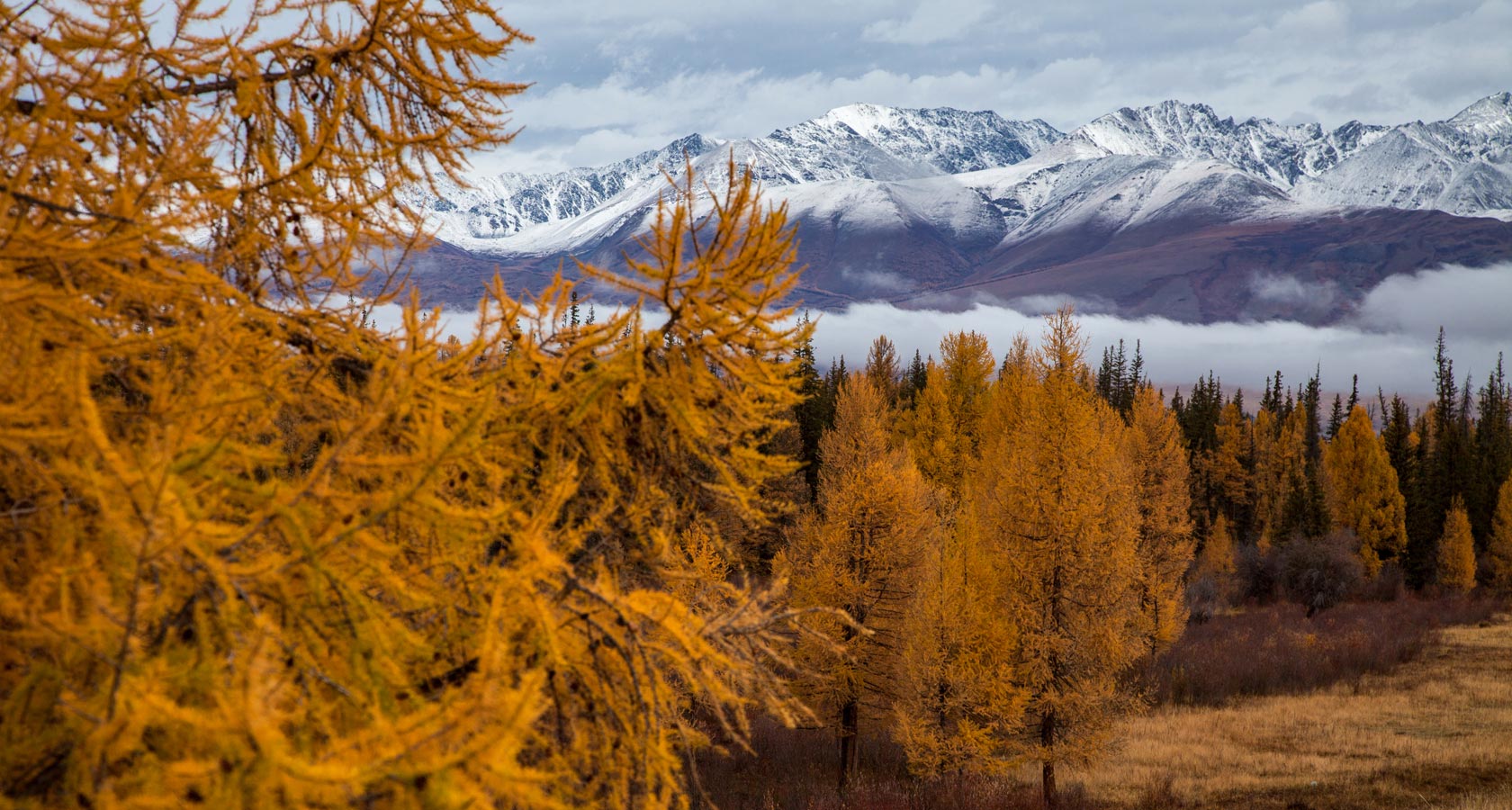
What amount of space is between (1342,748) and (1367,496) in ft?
99.2

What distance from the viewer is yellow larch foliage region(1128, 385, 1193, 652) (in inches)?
1019

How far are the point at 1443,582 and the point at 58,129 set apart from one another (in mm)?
52696

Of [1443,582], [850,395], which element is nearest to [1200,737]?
[850,395]

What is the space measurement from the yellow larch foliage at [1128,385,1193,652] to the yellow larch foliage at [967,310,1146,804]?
37.5 ft

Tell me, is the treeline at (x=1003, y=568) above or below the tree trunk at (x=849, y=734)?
above

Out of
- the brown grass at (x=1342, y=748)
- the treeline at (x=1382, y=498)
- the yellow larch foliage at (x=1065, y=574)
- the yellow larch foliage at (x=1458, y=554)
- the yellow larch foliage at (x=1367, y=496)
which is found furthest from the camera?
the yellow larch foliage at (x=1367, y=496)

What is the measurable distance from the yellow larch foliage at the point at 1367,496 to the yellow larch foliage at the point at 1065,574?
3588 cm

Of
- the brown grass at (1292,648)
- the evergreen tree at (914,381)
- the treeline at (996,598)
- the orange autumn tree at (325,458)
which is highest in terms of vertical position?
the evergreen tree at (914,381)

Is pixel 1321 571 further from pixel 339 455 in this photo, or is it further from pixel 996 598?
pixel 339 455

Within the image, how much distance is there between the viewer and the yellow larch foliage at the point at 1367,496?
41750 mm

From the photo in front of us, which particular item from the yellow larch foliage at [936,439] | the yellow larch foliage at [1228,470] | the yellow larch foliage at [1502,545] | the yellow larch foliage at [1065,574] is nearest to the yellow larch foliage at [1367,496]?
the yellow larch foliage at [1502,545]

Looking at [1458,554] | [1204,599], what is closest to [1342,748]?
[1204,599]

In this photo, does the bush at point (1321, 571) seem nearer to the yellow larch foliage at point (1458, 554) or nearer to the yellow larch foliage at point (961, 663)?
the yellow larch foliage at point (1458, 554)

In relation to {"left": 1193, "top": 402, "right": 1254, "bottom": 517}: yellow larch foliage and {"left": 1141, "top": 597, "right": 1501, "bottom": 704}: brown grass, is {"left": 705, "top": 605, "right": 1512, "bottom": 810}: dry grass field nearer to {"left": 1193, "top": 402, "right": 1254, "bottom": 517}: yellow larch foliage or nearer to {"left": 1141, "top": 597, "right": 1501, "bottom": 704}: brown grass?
{"left": 1141, "top": 597, "right": 1501, "bottom": 704}: brown grass
